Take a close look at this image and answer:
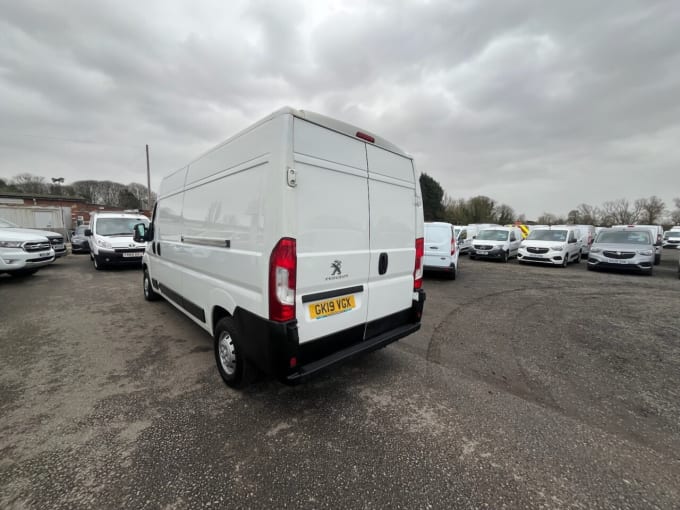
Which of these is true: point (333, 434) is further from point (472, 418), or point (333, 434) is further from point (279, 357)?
point (472, 418)

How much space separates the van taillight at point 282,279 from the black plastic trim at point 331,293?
0.15m

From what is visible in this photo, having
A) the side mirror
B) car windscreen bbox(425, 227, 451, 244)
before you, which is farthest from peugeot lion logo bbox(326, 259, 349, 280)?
car windscreen bbox(425, 227, 451, 244)

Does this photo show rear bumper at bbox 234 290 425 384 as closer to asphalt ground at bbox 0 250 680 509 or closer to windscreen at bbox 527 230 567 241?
asphalt ground at bbox 0 250 680 509

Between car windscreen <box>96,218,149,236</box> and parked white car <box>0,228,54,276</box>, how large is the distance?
1690mm

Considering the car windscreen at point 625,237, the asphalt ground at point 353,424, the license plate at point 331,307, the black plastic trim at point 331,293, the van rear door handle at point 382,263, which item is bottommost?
the asphalt ground at point 353,424

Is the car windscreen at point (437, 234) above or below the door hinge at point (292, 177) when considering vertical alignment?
below

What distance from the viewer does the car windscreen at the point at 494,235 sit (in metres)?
13.9

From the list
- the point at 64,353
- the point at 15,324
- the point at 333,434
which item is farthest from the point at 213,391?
the point at 15,324

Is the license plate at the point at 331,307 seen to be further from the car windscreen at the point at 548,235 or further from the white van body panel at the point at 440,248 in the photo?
the car windscreen at the point at 548,235

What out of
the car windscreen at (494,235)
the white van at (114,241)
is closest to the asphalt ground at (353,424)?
the white van at (114,241)

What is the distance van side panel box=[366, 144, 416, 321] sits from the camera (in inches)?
110

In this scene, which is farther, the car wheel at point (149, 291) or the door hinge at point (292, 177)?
the car wheel at point (149, 291)

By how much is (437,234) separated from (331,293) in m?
7.15

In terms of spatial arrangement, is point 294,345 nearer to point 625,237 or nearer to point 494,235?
point 625,237
